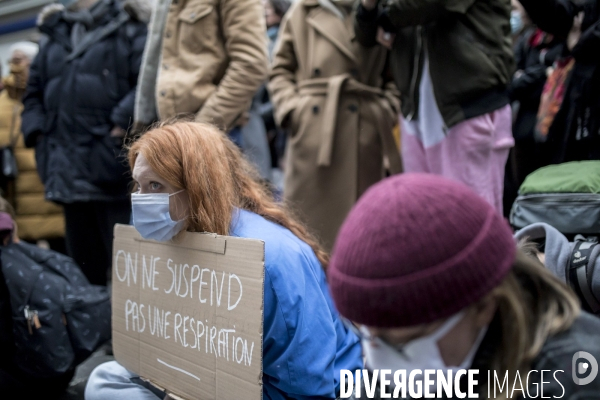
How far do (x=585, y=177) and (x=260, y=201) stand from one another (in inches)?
42.1

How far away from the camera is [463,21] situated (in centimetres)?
273

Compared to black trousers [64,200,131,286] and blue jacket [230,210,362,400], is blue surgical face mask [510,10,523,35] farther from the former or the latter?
blue jacket [230,210,362,400]

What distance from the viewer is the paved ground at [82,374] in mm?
3273

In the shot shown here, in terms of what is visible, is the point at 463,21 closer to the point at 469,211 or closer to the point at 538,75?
the point at 538,75

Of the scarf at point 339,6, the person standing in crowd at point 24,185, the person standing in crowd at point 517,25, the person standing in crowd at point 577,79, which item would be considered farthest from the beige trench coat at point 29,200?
the person standing in crowd at point 577,79

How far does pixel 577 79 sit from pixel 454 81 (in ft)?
1.60

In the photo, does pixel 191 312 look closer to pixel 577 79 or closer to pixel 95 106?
pixel 577 79

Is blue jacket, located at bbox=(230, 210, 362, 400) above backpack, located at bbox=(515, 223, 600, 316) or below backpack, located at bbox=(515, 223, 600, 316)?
below

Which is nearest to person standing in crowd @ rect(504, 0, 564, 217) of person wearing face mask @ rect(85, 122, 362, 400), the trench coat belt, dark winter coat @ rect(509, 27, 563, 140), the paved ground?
dark winter coat @ rect(509, 27, 563, 140)

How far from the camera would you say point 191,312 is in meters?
2.13

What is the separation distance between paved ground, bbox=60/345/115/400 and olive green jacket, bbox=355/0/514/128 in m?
2.18

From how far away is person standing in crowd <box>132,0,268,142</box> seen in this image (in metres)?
3.30

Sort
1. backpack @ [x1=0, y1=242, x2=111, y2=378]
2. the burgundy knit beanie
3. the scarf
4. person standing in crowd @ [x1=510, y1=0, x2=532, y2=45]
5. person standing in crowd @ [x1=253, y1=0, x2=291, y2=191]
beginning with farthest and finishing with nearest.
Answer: person standing in crowd @ [x1=253, y1=0, x2=291, y2=191] < person standing in crowd @ [x1=510, y1=0, x2=532, y2=45] < the scarf < backpack @ [x1=0, y1=242, x2=111, y2=378] < the burgundy knit beanie

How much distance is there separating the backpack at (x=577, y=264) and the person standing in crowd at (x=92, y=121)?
242 centimetres
